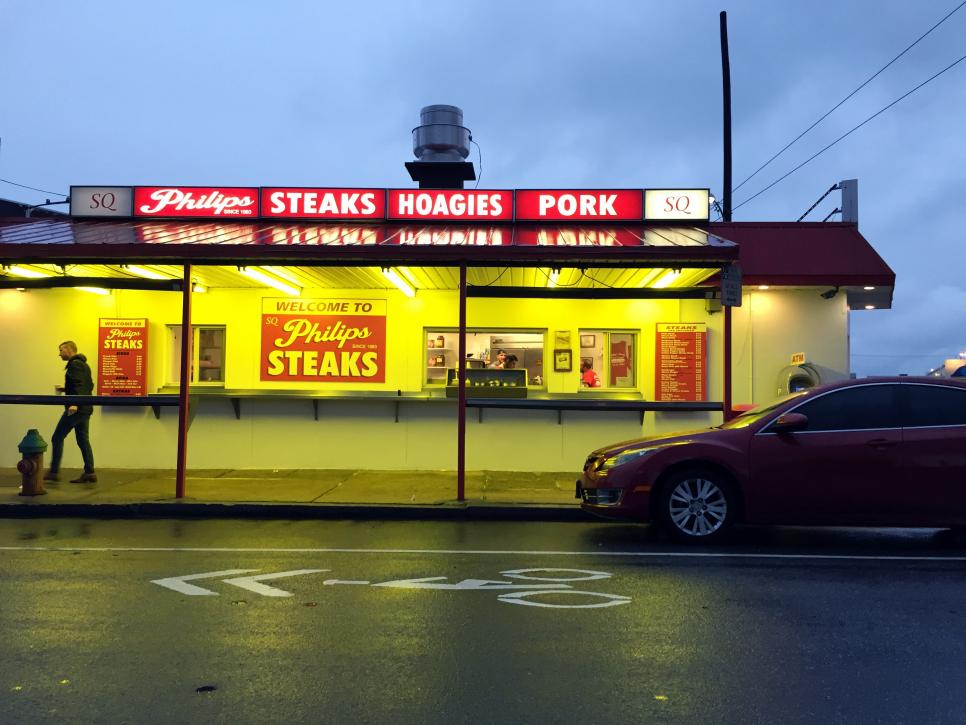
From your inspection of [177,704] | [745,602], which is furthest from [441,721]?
[745,602]

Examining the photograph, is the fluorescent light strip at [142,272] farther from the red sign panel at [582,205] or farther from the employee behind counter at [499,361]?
the red sign panel at [582,205]

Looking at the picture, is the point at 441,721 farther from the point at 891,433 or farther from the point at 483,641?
the point at 891,433

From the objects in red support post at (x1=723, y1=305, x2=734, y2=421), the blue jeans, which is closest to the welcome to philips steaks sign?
red support post at (x1=723, y1=305, x2=734, y2=421)

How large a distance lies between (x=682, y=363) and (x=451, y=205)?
4306 mm

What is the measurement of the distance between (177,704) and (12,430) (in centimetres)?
1109

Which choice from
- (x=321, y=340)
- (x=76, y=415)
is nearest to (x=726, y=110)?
(x=321, y=340)

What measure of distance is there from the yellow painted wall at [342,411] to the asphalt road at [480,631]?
15.5 ft

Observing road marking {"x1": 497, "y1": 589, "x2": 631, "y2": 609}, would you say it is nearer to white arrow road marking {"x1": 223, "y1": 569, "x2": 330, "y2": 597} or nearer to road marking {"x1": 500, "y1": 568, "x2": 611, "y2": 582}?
road marking {"x1": 500, "y1": 568, "x2": 611, "y2": 582}

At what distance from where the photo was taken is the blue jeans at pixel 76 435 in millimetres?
11430

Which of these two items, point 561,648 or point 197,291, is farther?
point 197,291

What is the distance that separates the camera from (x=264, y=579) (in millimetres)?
6441

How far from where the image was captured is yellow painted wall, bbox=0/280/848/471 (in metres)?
12.8

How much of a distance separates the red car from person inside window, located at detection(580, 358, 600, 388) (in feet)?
16.0

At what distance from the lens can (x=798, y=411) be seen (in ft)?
25.9
